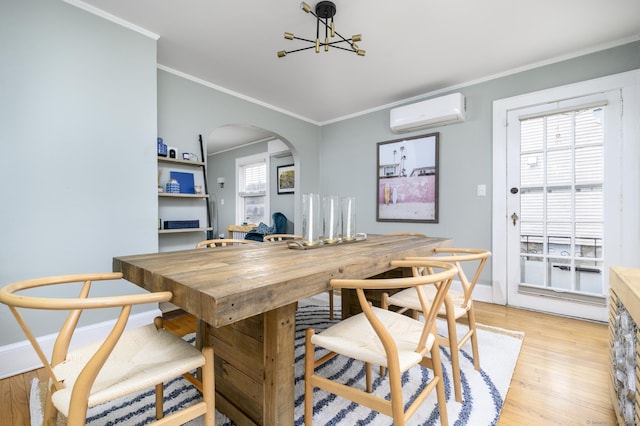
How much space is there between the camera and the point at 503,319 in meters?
2.60

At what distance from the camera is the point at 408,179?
3.64 meters

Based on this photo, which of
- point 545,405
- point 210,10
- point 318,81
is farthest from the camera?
point 318,81

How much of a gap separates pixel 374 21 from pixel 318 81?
3.56 ft

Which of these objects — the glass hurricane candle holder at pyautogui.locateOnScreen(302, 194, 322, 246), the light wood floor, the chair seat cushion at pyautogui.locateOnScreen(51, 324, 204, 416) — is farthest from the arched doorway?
the chair seat cushion at pyautogui.locateOnScreen(51, 324, 204, 416)

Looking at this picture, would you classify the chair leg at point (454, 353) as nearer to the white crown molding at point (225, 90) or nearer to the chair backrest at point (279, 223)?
the white crown molding at point (225, 90)

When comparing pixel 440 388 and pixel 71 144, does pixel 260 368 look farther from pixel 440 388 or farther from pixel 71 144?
pixel 71 144

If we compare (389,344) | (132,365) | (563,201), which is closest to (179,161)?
(132,365)

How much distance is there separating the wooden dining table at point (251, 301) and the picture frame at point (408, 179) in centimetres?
230

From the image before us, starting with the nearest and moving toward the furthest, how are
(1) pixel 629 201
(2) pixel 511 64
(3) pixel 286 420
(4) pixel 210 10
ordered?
(3) pixel 286 420 < (4) pixel 210 10 < (1) pixel 629 201 < (2) pixel 511 64

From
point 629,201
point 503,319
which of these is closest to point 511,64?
point 629,201

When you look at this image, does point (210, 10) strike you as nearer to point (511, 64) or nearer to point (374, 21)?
point (374, 21)

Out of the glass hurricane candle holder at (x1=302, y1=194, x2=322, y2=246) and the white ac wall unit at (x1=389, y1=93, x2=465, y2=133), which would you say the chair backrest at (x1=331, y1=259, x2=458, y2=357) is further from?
the white ac wall unit at (x1=389, y1=93, x2=465, y2=133)

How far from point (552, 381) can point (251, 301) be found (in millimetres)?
1866

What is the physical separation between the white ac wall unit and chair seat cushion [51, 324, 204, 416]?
10.6 ft
